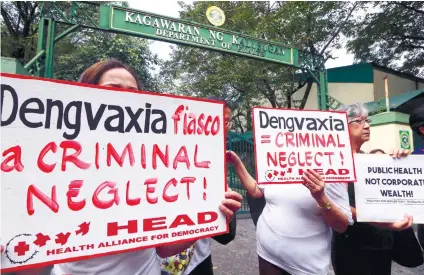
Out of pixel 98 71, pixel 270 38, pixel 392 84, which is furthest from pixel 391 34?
pixel 98 71

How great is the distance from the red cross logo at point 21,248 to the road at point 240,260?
3.05m

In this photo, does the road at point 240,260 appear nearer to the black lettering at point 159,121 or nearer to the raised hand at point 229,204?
the raised hand at point 229,204

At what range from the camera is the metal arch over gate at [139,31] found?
5.86m

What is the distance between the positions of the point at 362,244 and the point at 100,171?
169 centimetres

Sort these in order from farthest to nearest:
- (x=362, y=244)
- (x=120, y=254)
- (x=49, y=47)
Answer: (x=49, y=47) → (x=362, y=244) → (x=120, y=254)

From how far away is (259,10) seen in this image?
1380cm

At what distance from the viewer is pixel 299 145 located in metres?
1.64

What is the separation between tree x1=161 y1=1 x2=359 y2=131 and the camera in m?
11.7

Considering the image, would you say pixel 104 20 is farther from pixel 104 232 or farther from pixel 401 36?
pixel 401 36

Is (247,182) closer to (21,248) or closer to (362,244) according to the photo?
(362,244)

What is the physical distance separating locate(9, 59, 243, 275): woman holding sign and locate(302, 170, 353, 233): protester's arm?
16.7 inches

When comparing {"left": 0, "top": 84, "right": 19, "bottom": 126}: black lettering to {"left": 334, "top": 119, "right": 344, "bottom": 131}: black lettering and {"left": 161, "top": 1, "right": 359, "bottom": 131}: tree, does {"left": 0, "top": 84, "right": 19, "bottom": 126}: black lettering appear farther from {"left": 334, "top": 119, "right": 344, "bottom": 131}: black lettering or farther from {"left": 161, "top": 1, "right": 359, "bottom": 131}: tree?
{"left": 161, "top": 1, "right": 359, "bottom": 131}: tree

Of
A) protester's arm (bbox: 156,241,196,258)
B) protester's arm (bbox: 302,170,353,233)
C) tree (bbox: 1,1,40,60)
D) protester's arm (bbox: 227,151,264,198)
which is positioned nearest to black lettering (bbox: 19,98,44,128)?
protester's arm (bbox: 156,241,196,258)

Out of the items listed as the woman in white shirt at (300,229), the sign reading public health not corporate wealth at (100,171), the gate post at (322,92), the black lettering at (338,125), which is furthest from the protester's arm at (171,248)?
the gate post at (322,92)
